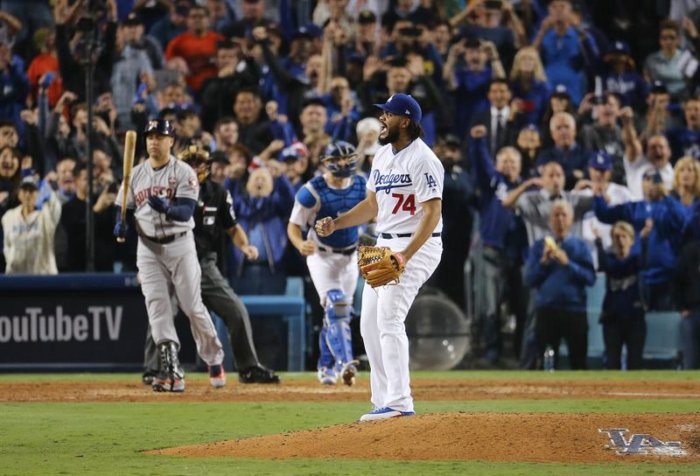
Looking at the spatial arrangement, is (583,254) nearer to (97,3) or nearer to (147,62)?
(147,62)

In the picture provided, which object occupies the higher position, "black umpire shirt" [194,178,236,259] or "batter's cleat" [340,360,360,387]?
"black umpire shirt" [194,178,236,259]

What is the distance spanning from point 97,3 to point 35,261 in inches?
158

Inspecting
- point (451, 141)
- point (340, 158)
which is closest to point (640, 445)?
point (340, 158)

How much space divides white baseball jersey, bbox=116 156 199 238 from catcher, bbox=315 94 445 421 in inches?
121

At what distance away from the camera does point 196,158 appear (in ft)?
38.3

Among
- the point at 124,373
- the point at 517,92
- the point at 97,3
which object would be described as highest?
the point at 97,3

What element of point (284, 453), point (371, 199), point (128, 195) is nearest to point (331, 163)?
point (128, 195)

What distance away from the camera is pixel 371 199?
818 centimetres

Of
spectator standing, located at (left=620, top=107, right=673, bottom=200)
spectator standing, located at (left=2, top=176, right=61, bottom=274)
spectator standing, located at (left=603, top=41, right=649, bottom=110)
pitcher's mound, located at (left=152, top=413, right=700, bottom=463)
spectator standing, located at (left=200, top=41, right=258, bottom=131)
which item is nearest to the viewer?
pitcher's mound, located at (left=152, top=413, right=700, bottom=463)

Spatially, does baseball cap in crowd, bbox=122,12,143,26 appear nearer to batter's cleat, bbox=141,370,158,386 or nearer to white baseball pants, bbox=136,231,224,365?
batter's cleat, bbox=141,370,158,386

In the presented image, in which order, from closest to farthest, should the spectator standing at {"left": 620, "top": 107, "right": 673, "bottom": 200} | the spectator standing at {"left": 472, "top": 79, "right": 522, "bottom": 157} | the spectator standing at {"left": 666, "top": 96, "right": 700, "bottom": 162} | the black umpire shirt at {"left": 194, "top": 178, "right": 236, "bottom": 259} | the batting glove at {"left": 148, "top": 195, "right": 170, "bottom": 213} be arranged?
the batting glove at {"left": 148, "top": 195, "right": 170, "bottom": 213} → the black umpire shirt at {"left": 194, "top": 178, "right": 236, "bottom": 259} → the spectator standing at {"left": 620, "top": 107, "right": 673, "bottom": 200} → the spectator standing at {"left": 472, "top": 79, "right": 522, "bottom": 157} → the spectator standing at {"left": 666, "top": 96, "right": 700, "bottom": 162}

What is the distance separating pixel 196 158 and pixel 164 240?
1118mm

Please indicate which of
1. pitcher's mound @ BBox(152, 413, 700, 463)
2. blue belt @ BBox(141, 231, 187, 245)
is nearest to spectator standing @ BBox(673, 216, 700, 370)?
blue belt @ BBox(141, 231, 187, 245)

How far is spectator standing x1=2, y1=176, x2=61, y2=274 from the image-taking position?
47.3 ft
